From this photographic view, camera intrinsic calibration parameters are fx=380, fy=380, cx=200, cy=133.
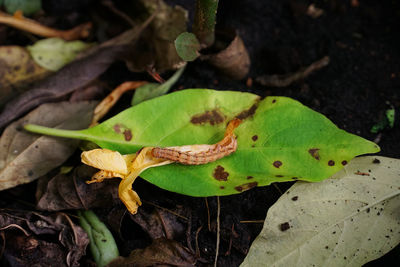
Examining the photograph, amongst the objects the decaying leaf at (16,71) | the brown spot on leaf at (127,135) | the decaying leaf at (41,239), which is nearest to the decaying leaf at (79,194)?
the decaying leaf at (41,239)

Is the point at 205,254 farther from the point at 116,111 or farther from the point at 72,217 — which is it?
the point at 116,111

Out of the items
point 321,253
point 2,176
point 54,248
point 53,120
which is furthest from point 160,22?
point 321,253

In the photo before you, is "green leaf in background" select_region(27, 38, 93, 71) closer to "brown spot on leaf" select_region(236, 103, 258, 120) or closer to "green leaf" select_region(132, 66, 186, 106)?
"green leaf" select_region(132, 66, 186, 106)

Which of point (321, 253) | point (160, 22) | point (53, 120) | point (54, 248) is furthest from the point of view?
point (160, 22)

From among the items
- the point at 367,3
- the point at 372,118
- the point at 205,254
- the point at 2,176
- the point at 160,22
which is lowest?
the point at 205,254

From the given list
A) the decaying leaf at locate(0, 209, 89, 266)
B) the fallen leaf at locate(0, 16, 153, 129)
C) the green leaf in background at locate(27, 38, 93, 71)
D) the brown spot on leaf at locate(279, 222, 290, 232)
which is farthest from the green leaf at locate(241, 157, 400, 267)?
the green leaf in background at locate(27, 38, 93, 71)

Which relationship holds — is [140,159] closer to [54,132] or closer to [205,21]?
[54,132]
